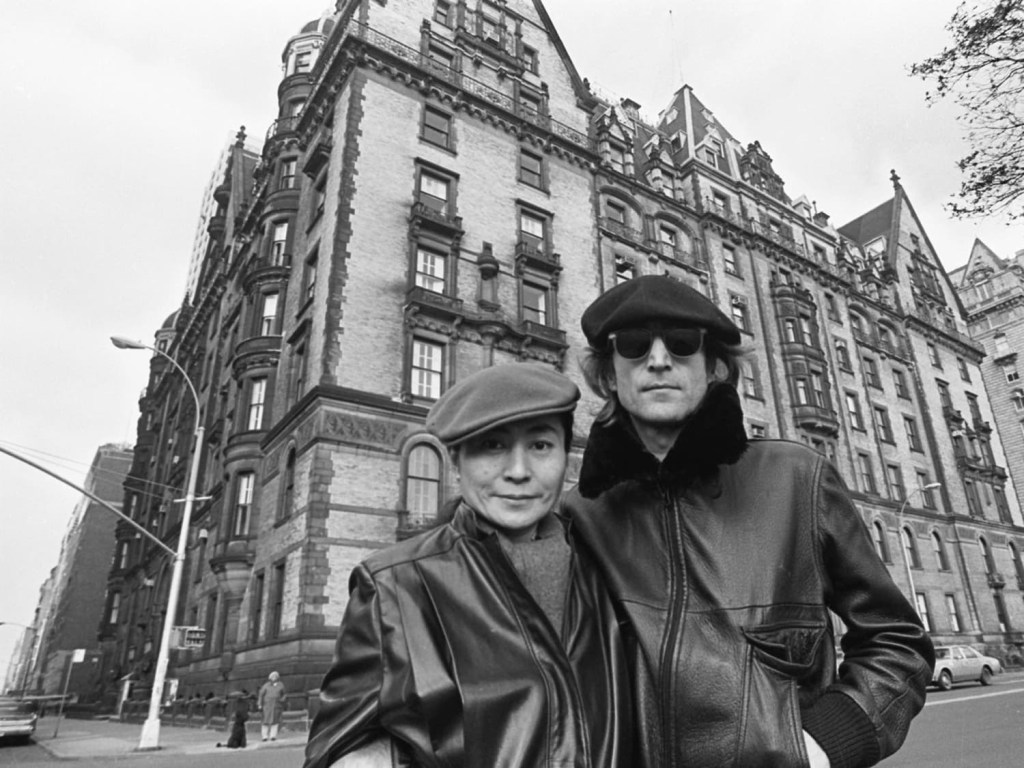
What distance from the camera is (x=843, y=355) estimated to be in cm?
3656

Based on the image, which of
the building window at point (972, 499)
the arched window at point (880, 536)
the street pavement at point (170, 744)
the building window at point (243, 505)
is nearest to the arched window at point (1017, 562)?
the building window at point (972, 499)

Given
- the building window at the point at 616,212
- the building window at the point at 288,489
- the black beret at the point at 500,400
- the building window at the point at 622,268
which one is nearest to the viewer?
the black beret at the point at 500,400

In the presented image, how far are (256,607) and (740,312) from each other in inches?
1007

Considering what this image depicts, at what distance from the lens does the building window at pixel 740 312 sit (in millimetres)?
32625

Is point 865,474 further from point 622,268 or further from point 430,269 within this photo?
point 430,269

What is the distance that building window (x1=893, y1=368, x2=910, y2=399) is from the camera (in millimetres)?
38812

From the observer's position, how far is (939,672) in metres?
21.1

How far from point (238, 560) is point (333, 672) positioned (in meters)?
21.0

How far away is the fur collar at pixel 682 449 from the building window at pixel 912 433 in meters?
41.6

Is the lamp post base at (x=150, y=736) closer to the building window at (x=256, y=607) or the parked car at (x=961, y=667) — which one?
the building window at (x=256, y=607)

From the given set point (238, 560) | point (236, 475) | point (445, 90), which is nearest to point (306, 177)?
point (445, 90)

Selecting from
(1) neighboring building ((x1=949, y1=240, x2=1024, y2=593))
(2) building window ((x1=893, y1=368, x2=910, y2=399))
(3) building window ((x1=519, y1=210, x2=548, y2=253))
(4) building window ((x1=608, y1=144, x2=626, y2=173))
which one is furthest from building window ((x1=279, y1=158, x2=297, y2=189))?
(1) neighboring building ((x1=949, y1=240, x2=1024, y2=593))

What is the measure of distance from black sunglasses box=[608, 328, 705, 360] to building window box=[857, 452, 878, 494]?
3560cm

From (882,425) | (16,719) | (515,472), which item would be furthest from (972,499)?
(515,472)
